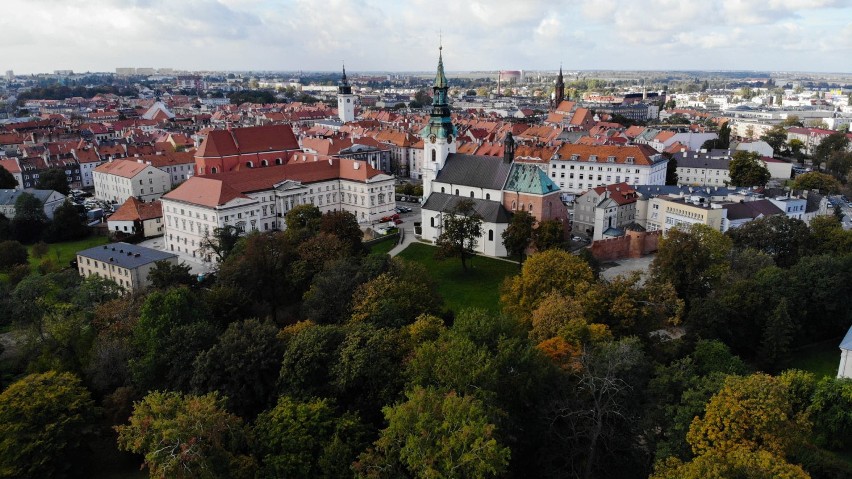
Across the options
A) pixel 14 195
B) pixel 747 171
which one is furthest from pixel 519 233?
pixel 14 195

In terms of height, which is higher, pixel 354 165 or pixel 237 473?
pixel 354 165

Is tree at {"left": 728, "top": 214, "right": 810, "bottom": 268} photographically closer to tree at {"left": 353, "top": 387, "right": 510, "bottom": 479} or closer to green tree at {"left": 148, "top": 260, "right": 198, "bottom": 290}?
tree at {"left": 353, "top": 387, "right": 510, "bottom": 479}

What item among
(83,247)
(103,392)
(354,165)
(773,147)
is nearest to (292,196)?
(354,165)

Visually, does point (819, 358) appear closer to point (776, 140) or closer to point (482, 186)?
point (482, 186)

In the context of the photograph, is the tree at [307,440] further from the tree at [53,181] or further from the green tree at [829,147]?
the green tree at [829,147]

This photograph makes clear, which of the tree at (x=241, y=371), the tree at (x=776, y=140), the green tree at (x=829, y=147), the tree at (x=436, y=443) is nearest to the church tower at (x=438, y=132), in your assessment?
the tree at (x=241, y=371)

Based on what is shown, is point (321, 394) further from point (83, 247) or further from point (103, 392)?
point (83, 247)
